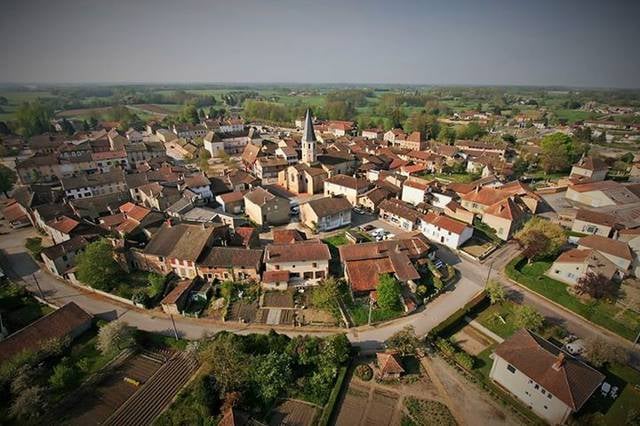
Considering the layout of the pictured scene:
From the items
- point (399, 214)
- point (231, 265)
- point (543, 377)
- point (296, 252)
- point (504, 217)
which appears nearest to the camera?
point (543, 377)

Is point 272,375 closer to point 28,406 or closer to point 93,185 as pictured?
point 28,406

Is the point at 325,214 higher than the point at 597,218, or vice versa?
the point at 325,214

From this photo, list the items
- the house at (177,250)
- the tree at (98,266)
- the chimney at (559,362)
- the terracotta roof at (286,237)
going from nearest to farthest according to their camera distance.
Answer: the chimney at (559,362) < the tree at (98,266) < the house at (177,250) < the terracotta roof at (286,237)

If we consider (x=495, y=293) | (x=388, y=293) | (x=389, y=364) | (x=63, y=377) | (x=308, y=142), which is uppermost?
(x=308, y=142)

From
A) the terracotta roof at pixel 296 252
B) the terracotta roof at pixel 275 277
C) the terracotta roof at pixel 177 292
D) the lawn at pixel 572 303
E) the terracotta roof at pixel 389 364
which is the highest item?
the terracotta roof at pixel 296 252

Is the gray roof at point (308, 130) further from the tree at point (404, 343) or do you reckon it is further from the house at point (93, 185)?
the tree at point (404, 343)

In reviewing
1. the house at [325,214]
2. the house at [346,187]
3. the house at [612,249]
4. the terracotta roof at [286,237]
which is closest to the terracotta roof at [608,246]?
the house at [612,249]

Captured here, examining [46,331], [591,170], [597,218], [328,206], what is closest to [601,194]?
[591,170]
